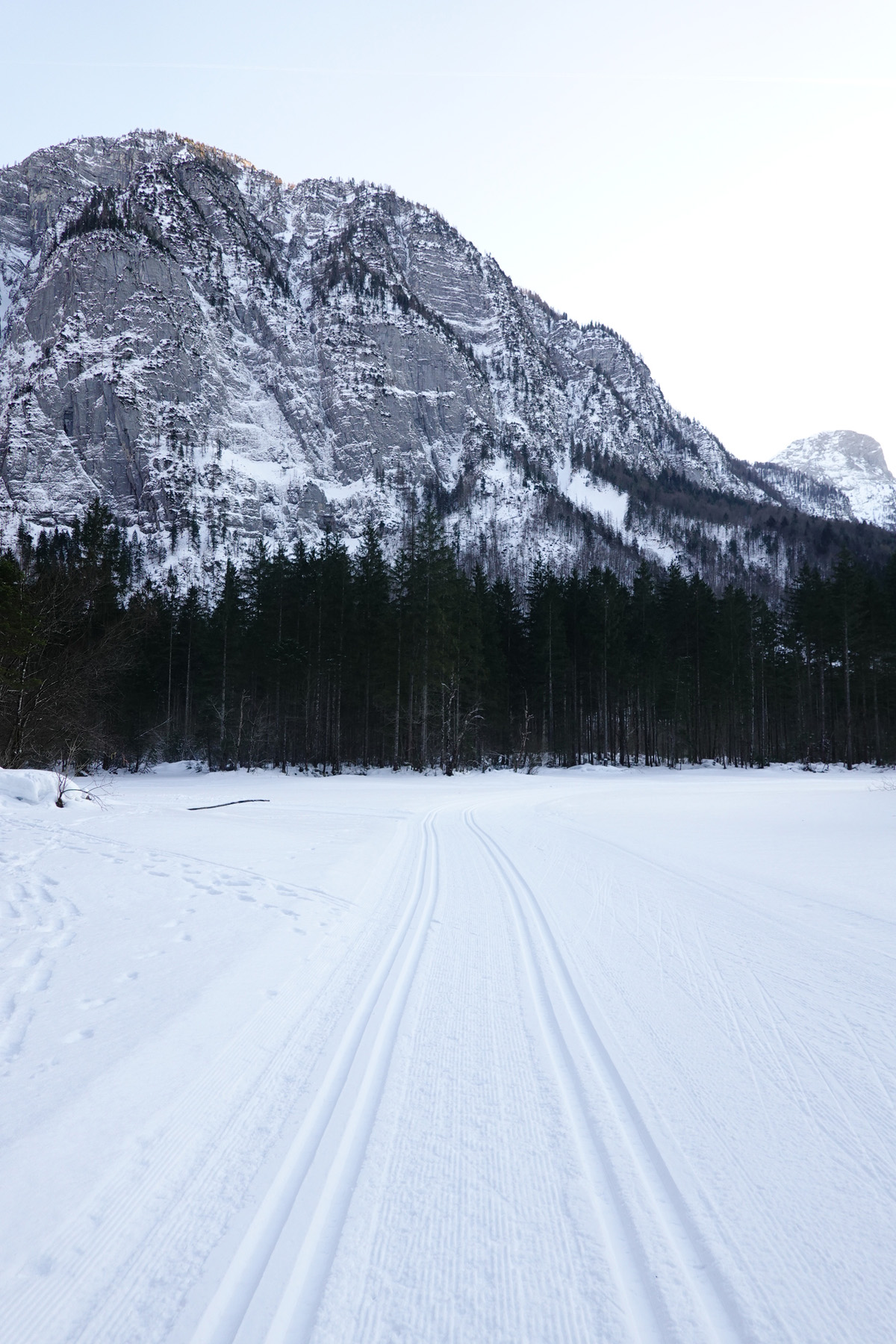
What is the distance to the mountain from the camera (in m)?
122

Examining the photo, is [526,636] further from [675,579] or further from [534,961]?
[534,961]

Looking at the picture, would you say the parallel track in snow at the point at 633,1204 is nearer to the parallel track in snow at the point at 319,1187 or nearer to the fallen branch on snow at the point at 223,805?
the parallel track in snow at the point at 319,1187

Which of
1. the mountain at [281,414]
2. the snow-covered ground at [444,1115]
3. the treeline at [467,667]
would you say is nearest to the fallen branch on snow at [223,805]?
the snow-covered ground at [444,1115]

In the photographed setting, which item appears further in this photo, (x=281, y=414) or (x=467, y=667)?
(x=281, y=414)

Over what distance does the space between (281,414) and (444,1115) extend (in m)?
165

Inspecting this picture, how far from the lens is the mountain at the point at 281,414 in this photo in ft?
400

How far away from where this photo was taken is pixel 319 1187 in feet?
6.75

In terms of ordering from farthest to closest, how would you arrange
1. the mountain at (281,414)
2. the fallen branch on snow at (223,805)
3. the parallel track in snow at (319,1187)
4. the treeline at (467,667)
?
1. the mountain at (281,414)
2. the treeline at (467,667)
3. the fallen branch on snow at (223,805)
4. the parallel track in snow at (319,1187)

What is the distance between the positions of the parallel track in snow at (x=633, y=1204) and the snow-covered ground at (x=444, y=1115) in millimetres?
11

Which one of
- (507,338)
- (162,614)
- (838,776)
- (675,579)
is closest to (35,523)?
(162,614)

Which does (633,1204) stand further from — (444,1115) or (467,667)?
(467,667)

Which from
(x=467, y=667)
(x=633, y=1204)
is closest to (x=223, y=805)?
(x=633, y=1204)

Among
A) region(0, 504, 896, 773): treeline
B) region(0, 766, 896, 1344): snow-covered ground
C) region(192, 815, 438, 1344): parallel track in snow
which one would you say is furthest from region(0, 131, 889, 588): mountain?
region(192, 815, 438, 1344): parallel track in snow

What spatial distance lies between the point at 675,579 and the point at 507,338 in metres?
179
